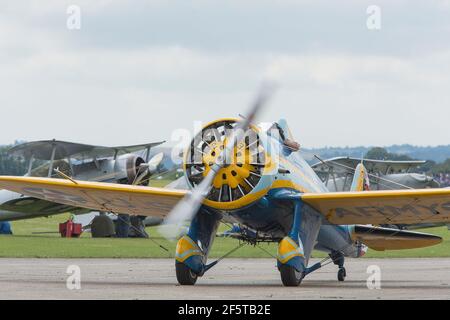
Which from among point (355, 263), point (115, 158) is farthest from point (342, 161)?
point (355, 263)

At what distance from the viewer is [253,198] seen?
53.2 ft

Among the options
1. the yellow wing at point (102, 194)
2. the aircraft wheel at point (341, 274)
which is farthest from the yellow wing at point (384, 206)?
the yellow wing at point (102, 194)

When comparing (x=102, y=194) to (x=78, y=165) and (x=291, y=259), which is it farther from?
(x=78, y=165)

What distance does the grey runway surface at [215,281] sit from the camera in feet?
46.6

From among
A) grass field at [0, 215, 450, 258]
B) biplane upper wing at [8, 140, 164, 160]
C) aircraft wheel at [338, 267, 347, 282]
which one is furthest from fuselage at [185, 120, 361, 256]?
biplane upper wing at [8, 140, 164, 160]

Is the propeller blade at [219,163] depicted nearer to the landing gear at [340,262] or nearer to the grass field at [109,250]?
the landing gear at [340,262]

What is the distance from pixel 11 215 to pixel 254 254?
1444cm

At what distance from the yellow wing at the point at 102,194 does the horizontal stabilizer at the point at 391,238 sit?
3.95 meters

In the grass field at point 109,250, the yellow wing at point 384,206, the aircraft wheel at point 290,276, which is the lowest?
the grass field at point 109,250

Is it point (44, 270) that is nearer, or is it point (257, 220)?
point (257, 220)

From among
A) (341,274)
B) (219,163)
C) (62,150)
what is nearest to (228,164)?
(219,163)

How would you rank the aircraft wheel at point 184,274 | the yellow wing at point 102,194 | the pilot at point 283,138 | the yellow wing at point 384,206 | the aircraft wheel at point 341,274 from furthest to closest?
the aircraft wheel at point 341,274 < the yellow wing at point 102,194 < the pilot at point 283,138 < the aircraft wheel at point 184,274 < the yellow wing at point 384,206

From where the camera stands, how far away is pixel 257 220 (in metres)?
16.9
